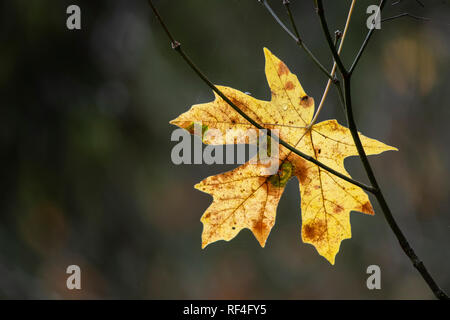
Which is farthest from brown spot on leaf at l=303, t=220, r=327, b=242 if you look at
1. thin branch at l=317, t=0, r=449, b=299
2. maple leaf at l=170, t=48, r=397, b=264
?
thin branch at l=317, t=0, r=449, b=299

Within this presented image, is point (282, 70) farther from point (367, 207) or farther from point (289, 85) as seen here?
point (367, 207)

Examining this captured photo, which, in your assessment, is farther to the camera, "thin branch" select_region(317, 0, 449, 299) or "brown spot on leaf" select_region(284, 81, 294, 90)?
"brown spot on leaf" select_region(284, 81, 294, 90)

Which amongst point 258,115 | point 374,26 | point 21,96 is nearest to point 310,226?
point 258,115

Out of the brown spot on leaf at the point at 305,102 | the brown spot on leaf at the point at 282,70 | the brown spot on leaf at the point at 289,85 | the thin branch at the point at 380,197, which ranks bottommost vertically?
the thin branch at the point at 380,197

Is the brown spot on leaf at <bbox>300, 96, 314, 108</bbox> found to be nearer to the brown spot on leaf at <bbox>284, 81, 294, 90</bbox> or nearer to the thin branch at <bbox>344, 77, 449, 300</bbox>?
the brown spot on leaf at <bbox>284, 81, 294, 90</bbox>

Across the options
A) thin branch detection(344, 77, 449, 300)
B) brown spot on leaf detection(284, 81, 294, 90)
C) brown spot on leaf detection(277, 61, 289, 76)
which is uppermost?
brown spot on leaf detection(277, 61, 289, 76)

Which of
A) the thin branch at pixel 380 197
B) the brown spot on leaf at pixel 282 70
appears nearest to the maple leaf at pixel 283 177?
the brown spot on leaf at pixel 282 70

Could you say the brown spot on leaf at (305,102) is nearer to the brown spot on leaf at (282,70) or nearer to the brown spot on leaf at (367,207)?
the brown spot on leaf at (282,70)

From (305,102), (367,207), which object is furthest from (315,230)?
(305,102)
